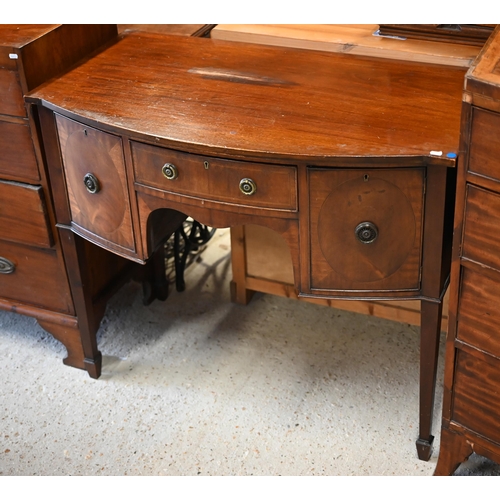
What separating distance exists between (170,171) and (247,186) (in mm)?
160

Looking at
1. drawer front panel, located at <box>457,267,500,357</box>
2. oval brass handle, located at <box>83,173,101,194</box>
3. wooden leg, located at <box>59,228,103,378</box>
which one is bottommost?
wooden leg, located at <box>59,228,103,378</box>

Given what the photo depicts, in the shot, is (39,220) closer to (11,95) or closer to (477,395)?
(11,95)

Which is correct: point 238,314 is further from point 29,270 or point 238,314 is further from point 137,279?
point 29,270

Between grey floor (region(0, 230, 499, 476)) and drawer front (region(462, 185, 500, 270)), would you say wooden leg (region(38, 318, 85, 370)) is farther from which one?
drawer front (region(462, 185, 500, 270))

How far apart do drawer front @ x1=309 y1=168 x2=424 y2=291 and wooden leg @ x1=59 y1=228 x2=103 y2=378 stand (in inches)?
23.4

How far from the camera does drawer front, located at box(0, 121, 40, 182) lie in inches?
68.0

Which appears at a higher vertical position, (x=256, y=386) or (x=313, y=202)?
(x=313, y=202)

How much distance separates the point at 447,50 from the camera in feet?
5.66

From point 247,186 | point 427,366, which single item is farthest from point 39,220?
point 427,366

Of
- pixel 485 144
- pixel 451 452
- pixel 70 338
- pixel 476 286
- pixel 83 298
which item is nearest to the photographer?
pixel 485 144

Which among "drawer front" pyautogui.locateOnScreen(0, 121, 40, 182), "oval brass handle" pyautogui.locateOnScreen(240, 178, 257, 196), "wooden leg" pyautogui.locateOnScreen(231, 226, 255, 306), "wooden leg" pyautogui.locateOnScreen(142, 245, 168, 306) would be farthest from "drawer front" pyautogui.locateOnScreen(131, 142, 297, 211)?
"wooden leg" pyautogui.locateOnScreen(142, 245, 168, 306)

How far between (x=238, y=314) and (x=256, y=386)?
0.30 meters

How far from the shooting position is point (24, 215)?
1.84 metres
